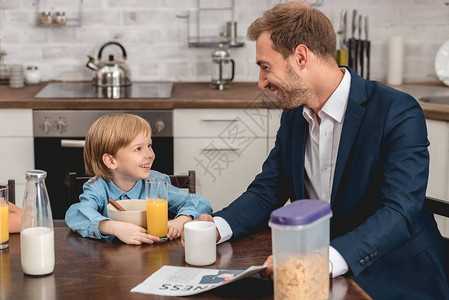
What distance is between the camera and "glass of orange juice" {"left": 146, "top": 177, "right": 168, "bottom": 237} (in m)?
1.75

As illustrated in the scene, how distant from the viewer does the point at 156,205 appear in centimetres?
175

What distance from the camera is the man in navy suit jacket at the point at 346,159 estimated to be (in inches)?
69.0

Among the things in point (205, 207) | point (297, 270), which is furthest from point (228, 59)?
point (297, 270)

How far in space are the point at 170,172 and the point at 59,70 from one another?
1151 millimetres

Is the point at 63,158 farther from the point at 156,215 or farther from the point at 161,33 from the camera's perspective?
the point at 156,215

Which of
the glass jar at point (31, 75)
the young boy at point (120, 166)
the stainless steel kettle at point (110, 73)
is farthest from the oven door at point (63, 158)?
the young boy at point (120, 166)

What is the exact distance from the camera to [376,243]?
1616mm

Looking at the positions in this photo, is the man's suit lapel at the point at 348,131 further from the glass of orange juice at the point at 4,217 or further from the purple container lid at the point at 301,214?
the glass of orange juice at the point at 4,217

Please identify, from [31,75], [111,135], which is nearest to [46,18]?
[31,75]

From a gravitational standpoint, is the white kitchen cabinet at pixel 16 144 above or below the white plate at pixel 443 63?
below

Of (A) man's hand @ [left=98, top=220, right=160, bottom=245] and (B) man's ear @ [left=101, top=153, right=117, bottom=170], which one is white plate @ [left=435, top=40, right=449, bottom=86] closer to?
(B) man's ear @ [left=101, top=153, right=117, bottom=170]

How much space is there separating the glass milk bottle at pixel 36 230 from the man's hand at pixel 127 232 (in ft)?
→ 0.84

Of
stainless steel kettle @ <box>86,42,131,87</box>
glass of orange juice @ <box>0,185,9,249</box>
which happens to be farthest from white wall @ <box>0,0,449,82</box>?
glass of orange juice @ <box>0,185,9,249</box>

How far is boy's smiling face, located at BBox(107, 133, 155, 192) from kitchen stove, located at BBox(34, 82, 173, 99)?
1.42 m
